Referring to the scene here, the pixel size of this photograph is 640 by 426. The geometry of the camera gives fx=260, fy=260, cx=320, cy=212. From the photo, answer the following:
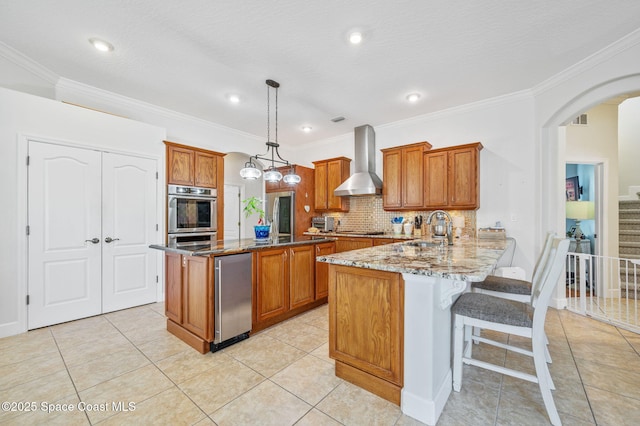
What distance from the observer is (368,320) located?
1.76m

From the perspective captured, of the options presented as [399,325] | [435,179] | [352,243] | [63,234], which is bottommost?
[399,325]

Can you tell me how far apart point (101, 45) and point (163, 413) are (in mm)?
3319

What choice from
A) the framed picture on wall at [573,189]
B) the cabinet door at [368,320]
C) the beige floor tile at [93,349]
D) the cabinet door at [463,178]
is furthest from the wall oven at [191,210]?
the framed picture on wall at [573,189]

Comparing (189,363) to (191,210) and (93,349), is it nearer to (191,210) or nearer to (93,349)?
(93,349)

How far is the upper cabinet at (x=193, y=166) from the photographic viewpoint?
394cm

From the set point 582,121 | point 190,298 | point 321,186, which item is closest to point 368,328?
point 190,298

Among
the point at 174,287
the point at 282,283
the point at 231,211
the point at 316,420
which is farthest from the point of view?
the point at 231,211

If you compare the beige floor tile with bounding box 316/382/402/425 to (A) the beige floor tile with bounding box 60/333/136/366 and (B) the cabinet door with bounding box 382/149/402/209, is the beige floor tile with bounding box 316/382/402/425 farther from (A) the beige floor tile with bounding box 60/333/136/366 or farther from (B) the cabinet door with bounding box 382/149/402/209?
(B) the cabinet door with bounding box 382/149/402/209

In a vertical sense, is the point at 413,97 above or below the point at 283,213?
above

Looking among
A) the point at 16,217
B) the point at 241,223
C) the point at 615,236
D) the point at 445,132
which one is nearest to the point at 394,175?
the point at 445,132

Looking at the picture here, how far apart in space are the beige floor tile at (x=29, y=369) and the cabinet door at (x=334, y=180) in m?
4.27

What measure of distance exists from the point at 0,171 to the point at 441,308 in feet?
14.1

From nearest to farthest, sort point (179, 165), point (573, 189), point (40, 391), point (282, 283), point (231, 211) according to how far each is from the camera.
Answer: point (40, 391) < point (282, 283) < point (179, 165) < point (573, 189) < point (231, 211)

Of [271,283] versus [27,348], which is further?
[271,283]
